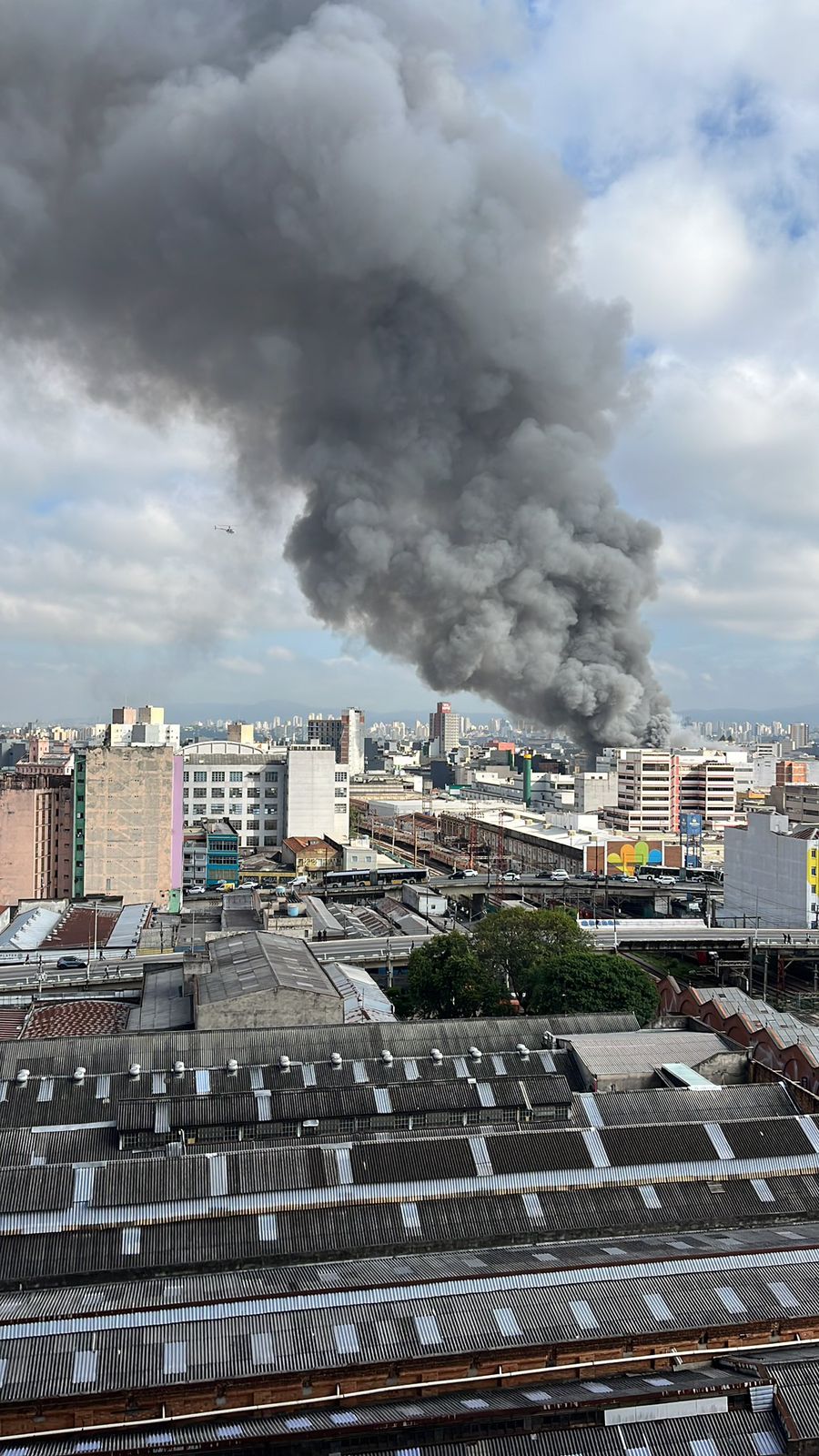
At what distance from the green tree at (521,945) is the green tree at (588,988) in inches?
16.7

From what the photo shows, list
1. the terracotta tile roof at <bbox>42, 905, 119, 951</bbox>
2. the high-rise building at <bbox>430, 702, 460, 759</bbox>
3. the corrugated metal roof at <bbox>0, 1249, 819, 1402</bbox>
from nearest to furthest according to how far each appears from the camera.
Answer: the corrugated metal roof at <bbox>0, 1249, 819, 1402</bbox> → the terracotta tile roof at <bbox>42, 905, 119, 951</bbox> → the high-rise building at <bbox>430, 702, 460, 759</bbox>

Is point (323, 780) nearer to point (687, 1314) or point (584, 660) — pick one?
point (584, 660)

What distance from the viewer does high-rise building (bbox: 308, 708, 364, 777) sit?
5128 inches

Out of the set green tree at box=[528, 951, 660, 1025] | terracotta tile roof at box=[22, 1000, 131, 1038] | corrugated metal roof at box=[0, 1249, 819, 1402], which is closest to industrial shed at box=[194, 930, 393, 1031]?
terracotta tile roof at box=[22, 1000, 131, 1038]

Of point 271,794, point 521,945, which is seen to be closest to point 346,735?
point 271,794

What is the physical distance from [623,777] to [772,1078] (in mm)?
51001

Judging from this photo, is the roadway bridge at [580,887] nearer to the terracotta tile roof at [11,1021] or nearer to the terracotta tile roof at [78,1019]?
the terracotta tile roof at [78,1019]

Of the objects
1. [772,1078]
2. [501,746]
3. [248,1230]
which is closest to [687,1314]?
[248,1230]

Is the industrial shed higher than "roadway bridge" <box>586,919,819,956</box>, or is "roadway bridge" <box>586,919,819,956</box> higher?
the industrial shed

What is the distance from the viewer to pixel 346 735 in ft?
458

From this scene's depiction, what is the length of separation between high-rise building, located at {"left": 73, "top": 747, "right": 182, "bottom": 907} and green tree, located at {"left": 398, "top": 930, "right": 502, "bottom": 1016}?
20.6 m

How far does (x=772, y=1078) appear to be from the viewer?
18594mm

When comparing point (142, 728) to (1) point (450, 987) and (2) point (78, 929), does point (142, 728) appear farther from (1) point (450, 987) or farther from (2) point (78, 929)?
(1) point (450, 987)

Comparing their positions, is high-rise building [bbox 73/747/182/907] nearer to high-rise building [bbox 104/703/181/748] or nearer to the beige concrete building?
high-rise building [bbox 104/703/181/748]
